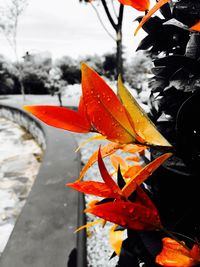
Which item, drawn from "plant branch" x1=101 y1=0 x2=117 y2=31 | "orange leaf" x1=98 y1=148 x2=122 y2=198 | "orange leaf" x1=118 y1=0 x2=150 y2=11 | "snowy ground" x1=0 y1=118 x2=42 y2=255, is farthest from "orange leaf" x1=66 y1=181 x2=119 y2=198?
"plant branch" x1=101 y1=0 x2=117 y2=31

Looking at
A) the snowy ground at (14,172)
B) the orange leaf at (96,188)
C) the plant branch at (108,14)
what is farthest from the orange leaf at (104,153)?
the plant branch at (108,14)

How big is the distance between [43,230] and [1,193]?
79.8 inches

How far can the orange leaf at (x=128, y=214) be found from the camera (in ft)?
1.30

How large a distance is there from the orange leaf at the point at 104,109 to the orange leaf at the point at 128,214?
0.30ft

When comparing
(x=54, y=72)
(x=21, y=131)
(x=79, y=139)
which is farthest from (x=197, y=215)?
(x=54, y=72)

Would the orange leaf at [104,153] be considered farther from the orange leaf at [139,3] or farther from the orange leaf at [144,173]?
the orange leaf at [139,3]

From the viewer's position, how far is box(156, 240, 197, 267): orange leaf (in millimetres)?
445

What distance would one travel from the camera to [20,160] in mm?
5074

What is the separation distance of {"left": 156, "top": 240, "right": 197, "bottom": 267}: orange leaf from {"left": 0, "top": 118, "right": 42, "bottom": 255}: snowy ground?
1962 mm

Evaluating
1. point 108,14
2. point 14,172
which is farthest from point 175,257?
point 108,14

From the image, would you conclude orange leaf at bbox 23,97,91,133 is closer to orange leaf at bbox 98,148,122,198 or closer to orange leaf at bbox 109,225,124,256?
orange leaf at bbox 98,148,122,198

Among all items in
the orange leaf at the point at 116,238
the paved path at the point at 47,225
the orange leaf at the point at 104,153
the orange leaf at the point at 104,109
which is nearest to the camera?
the orange leaf at the point at 104,109

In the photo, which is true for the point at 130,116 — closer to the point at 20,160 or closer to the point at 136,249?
the point at 136,249

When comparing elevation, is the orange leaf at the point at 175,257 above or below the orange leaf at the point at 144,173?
below
